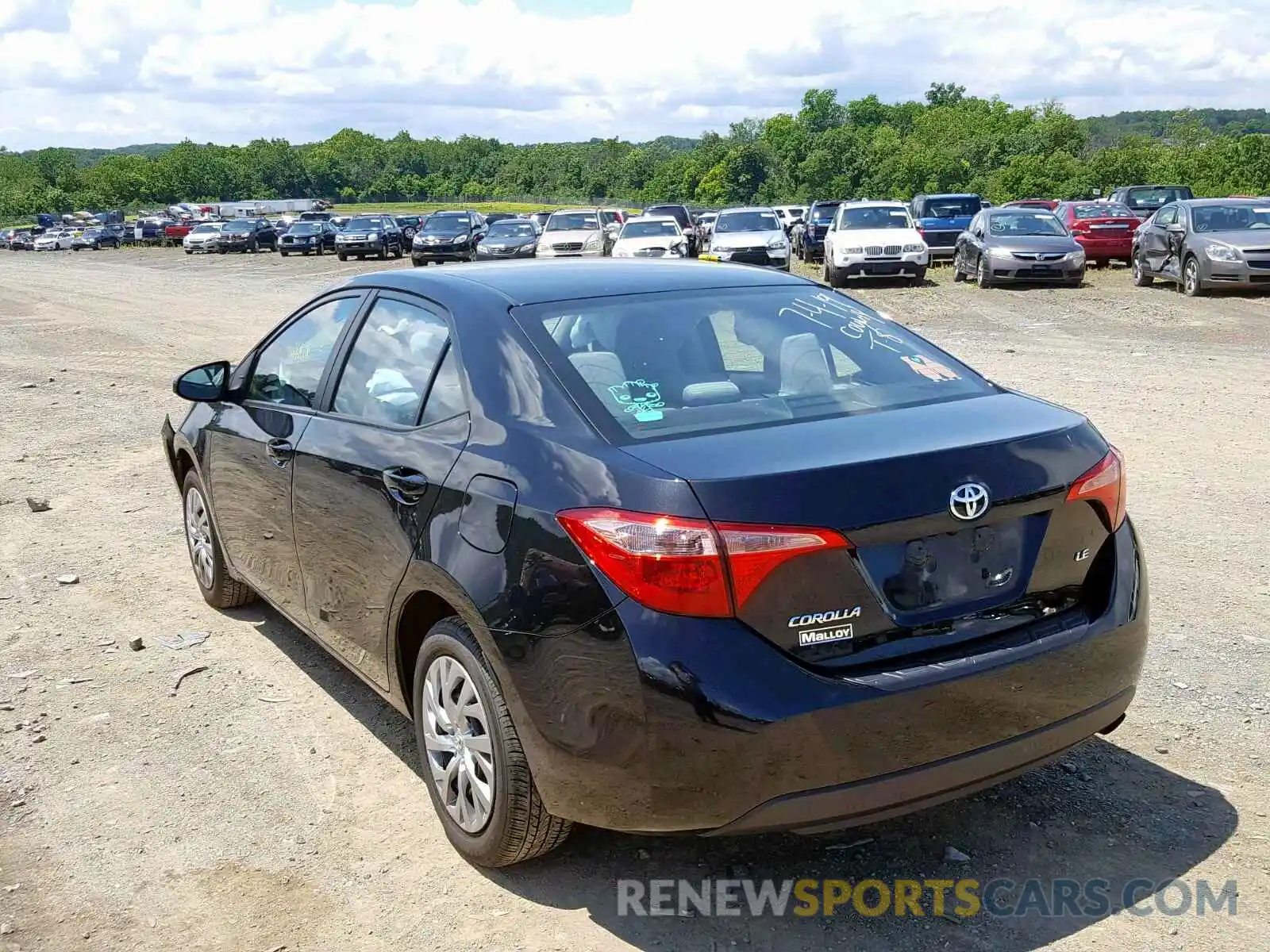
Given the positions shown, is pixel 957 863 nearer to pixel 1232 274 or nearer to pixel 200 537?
pixel 200 537

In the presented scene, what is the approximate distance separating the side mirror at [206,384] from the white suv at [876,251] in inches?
820

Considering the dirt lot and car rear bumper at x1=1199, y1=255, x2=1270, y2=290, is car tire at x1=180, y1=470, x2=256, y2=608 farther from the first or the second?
car rear bumper at x1=1199, y1=255, x2=1270, y2=290

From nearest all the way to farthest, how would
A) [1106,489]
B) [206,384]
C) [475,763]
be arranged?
[1106,489] < [475,763] < [206,384]

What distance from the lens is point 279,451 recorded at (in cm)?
461

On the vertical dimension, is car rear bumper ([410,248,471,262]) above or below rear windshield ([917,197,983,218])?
below

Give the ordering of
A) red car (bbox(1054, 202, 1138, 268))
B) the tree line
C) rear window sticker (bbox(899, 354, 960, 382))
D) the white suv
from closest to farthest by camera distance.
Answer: rear window sticker (bbox(899, 354, 960, 382)) < the white suv < red car (bbox(1054, 202, 1138, 268)) < the tree line

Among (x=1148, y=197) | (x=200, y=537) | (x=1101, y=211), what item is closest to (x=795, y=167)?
(x=1148, y=197)

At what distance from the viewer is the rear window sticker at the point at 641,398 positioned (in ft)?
11.2

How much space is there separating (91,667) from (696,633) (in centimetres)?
354

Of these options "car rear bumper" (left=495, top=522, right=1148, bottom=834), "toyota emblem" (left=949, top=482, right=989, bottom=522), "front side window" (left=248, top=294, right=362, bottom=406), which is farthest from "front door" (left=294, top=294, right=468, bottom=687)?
"toyota emblem" (left=949, top=482, right=989, bottom=522)

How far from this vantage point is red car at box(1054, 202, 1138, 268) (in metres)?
28.7

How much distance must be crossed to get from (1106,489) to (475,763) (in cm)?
191

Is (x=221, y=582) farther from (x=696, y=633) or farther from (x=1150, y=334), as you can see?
(x=1150, y=334)

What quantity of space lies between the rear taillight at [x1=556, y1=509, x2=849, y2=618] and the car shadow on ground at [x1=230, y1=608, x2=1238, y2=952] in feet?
2.24
